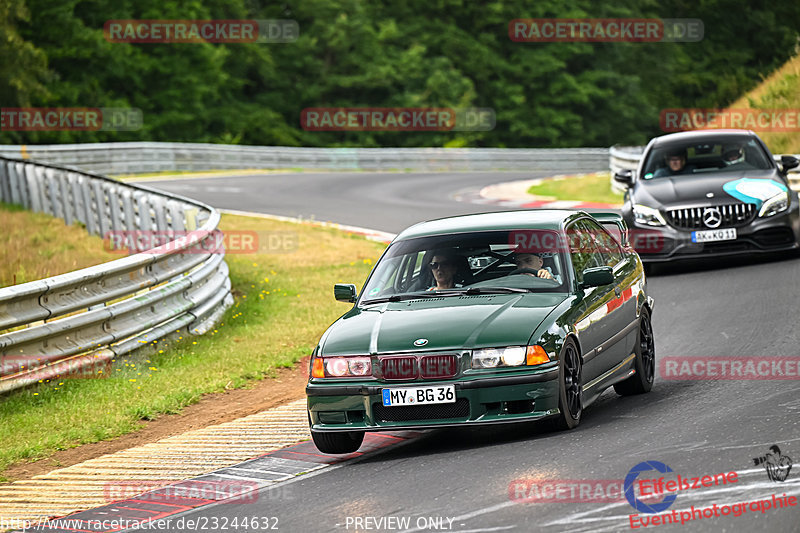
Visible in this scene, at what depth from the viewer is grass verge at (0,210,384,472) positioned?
9594 millimetres

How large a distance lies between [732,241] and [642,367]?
6175 millimetres

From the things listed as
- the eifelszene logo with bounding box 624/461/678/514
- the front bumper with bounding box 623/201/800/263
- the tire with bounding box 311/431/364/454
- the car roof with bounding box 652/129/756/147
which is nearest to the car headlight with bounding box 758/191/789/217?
Result: the front bumper with bounding box 623/201/800/263

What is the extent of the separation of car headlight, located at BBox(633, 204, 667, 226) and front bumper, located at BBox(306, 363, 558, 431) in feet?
27.0

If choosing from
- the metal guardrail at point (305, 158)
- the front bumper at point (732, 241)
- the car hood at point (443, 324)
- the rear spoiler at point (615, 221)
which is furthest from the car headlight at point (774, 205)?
the metal guardrail at point (305, 158)

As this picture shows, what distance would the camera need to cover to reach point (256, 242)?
22.1 metres

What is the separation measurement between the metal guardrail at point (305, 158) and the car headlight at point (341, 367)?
34.7 meters

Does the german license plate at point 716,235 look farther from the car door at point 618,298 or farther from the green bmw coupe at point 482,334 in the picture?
the green bmw coupe at point 482,334

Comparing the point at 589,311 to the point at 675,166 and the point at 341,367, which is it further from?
the point at 675,166

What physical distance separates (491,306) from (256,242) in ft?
46.5

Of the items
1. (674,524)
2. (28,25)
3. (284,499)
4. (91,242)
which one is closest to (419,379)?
(284,499)

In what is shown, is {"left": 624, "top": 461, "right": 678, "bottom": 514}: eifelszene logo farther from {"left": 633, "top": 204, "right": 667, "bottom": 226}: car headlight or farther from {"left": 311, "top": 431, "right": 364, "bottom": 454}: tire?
{"left": 633, "top": 204, "right": 667, "bottom": 226}: car headlight

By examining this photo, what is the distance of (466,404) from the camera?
7.63 metres

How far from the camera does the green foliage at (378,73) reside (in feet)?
183

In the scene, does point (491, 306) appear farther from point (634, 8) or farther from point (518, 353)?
point (634, 8)
